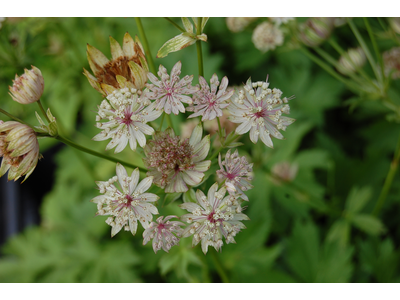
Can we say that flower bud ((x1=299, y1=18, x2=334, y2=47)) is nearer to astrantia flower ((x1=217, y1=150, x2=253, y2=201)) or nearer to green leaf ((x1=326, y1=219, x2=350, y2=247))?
astrantia flower ((x1=217, y1=150, x2=253, y2=201))

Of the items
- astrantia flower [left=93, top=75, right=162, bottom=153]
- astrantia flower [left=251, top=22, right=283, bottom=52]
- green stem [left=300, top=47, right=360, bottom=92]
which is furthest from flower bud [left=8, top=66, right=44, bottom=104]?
green stem [left=300, top=47, right=360, bottom=92]

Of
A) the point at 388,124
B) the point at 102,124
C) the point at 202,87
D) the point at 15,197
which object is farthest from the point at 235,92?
the point at 15,197

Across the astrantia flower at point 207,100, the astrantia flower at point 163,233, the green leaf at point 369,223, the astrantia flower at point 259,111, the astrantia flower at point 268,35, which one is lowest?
the green leaf at point 369,223

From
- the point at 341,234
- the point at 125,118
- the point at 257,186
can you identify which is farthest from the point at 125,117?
the point at 341,234

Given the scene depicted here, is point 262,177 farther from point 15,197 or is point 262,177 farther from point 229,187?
point 15,197

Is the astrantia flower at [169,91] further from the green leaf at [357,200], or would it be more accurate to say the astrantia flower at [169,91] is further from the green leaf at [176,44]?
the green leaf at [357,200]

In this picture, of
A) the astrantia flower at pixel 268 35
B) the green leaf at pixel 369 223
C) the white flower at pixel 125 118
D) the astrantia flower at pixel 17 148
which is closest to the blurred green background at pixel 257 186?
the green leaf at pixel 369 223
